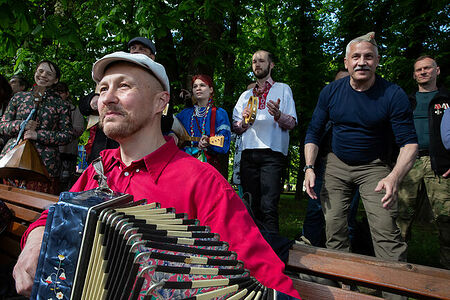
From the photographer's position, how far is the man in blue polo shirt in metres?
2.77

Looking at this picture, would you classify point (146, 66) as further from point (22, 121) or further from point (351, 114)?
point (22, 121)

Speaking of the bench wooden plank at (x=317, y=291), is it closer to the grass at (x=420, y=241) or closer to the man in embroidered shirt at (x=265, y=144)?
the man in embroidered shirt at (x=265, y=144)

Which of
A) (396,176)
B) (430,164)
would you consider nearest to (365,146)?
(396,176)

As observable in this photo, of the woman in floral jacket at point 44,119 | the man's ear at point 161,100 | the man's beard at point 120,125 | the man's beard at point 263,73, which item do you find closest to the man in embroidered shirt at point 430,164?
the man's beard at point 263,73

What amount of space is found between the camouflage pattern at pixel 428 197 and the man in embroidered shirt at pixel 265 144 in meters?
1.68

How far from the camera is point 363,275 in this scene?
169 centimetres

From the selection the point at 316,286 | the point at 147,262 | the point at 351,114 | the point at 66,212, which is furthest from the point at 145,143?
the point at 351,114

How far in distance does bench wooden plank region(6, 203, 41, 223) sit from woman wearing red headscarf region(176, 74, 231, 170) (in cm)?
168

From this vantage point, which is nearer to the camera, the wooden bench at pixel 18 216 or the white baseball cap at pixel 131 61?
the white baseball cap at pixel 131 61

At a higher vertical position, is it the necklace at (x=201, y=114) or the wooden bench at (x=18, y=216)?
the necklace at (x=201, y=114)

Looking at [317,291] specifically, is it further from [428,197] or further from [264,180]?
[428,197]

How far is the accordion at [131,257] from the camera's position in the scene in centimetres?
109

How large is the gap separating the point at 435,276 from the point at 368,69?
6.32 feet

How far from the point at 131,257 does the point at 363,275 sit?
1.16 metres
